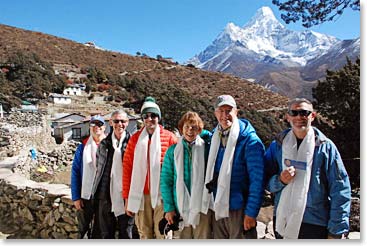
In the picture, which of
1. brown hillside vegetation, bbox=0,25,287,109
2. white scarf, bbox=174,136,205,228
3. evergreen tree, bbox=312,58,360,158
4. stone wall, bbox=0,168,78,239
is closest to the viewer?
white scarf, bbox=174,136,205,228

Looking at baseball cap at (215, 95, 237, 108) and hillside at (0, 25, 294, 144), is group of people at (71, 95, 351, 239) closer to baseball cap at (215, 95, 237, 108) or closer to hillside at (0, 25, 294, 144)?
baseball cap at (215, 95, 237, 108)

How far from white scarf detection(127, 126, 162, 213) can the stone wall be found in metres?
0.97

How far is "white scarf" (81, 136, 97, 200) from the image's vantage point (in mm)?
1833

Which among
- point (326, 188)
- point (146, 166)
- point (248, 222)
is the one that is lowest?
point (248, 222)

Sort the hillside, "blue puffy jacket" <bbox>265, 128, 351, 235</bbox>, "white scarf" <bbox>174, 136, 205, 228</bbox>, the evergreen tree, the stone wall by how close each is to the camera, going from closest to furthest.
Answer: "blue puffy jacket" <bbox>265, 128, 351, 235</bbox>
"white scarf" <bbox>174, 136, 205, 228</bbox>
the stone wall
the evergreen tree
the hillside

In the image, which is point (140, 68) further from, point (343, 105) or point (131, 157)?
point (131, 157)

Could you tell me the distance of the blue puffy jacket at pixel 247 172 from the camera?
1.36 metres

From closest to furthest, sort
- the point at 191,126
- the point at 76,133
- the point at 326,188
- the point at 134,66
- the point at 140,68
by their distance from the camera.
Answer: the point at 326,188
the point at 191,126
the point at 76,133
the point at 140,68
the point at 134,66

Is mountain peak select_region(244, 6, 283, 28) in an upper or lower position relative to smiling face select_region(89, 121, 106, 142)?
upper

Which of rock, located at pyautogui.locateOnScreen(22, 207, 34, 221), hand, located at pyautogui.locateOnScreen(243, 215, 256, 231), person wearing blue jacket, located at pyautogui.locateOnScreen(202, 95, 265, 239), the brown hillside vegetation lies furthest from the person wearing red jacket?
the brown hillside vegetation

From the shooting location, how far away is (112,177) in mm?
1794

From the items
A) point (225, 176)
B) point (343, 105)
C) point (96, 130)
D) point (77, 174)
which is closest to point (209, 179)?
point (225, 176)

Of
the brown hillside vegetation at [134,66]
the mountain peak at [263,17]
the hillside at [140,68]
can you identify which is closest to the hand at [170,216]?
the mountain peak at [263,17]

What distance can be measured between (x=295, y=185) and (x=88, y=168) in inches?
43.9
